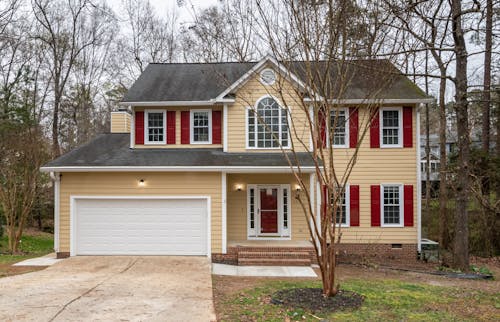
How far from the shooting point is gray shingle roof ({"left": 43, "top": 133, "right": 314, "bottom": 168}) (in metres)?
12.2

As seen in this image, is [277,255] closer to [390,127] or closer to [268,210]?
[268,210]

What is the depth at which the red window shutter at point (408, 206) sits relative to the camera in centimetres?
1338

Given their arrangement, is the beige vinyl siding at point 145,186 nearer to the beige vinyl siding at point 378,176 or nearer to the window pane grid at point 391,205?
the beige vinyl siding at point 378,176

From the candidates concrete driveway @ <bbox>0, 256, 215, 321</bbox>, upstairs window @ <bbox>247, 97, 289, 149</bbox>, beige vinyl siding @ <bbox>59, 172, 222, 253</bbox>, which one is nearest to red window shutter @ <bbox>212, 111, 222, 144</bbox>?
upstairs window @ <bbox>247, 97, 289, 149</bbox>

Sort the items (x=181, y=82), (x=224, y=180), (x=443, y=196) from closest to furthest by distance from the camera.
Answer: (x=224, y=180) → (x=181, y=82) → (x=443, y=196)

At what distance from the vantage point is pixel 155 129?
46.0 feet

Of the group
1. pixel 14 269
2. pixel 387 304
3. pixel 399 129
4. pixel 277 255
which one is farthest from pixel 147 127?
pixel 387 304

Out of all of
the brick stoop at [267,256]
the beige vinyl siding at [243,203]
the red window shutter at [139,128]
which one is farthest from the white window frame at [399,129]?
the red window shutter at [139,128]

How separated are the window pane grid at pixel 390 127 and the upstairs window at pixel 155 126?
7681mm

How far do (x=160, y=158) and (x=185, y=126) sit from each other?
67.5 inches

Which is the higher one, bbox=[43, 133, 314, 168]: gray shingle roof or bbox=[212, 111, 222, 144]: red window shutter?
bbox=[212, 111, 222, 144]: red window shutter

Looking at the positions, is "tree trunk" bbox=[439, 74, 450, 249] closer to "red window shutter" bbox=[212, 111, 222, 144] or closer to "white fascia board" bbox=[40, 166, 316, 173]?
"white fascia board" bbox=[40, 166, 316, 173]

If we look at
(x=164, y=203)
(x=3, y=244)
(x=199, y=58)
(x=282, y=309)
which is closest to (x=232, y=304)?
(x=282, y=309)

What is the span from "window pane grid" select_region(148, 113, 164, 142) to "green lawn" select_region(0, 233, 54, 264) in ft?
18.9
